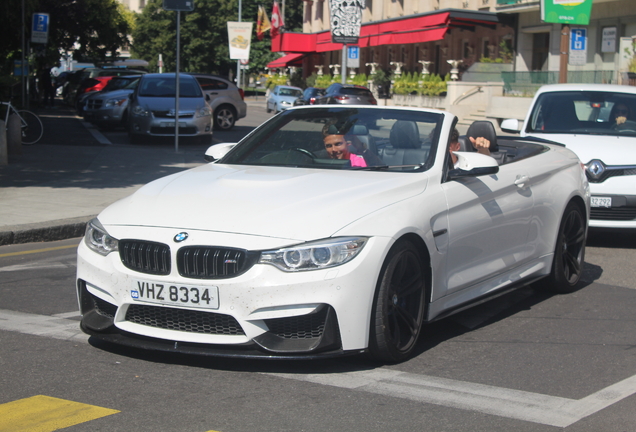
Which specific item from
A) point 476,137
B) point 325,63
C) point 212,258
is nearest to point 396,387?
point 212,258

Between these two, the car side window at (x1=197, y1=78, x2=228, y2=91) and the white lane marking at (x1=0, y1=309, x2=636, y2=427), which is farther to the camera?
the car side window at (x1=197, y1=78, x2=228, y2=91)

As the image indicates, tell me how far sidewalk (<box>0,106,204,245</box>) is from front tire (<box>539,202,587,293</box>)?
17.0ft

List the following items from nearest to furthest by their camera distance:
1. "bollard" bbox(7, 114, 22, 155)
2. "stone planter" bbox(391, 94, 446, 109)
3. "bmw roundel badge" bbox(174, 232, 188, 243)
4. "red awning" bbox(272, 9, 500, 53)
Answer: "bmw roundel badge" bbox(174, 232, 188, 243), "bollard" bbox(7, 114, 22, 155), "stone planter" bbox(391, 94, 446, 109), "red awning" bbox(272, 9, 500, 53)

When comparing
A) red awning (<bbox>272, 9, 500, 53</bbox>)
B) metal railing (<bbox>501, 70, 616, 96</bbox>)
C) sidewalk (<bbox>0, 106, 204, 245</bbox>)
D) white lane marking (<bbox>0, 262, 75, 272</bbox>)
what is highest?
red awning (<bbox>272, 9, 500, 53</bbox>)

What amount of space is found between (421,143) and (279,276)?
1800 mm

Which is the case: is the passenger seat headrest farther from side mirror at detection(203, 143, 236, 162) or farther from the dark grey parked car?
the dark grey parked car

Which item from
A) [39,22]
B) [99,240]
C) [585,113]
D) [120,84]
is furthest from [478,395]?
[39,22]

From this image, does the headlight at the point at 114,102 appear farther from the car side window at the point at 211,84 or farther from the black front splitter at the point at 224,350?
the black front splitter at the point at 224,350

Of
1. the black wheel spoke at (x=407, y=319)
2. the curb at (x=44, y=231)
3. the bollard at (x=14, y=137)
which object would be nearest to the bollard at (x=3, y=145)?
the bollard at (x=14, y=137)

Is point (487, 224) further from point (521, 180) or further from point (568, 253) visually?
point (568, 253)

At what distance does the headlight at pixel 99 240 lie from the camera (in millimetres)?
4801

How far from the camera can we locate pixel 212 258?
14.6ft

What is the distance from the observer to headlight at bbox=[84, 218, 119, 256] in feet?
15.8

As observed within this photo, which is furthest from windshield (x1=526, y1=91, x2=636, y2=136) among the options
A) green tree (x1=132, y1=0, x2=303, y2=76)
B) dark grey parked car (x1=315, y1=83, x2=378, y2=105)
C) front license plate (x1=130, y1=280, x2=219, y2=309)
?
green tree (x1=132, y1=0, x2=303, y2=76)
